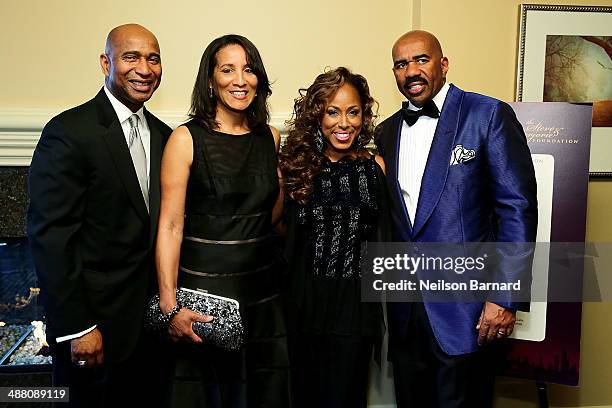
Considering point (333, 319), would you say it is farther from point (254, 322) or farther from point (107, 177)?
point (107, 177)

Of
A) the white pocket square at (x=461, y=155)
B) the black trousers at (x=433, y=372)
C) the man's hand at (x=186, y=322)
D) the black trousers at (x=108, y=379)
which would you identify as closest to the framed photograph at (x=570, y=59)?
the white pocket square at (x=461, y=155)

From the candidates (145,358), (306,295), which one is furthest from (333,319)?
(145,358)

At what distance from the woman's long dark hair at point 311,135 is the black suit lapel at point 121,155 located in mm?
587

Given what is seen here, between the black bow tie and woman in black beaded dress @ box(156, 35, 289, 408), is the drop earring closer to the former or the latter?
woman in black beaded dress @ box(156, 35, 289, 408)

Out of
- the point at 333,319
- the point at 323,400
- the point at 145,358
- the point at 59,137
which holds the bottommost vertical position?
the point at 323,400

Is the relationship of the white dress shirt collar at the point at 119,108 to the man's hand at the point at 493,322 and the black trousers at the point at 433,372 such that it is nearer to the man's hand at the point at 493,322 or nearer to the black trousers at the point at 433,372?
the black trousers at the point at 433,372

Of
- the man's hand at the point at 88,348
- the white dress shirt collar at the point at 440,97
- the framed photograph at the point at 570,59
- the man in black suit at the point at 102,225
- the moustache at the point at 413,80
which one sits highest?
the framed photograph at the point at 570,59

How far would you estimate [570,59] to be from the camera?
3074mm

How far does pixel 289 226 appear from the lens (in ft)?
7.67

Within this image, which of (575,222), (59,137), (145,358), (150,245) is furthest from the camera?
(575,222)

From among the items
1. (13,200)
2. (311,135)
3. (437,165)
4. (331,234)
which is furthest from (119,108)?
(437,165)

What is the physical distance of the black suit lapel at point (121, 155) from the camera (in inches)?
77.9

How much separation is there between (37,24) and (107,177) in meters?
1.26

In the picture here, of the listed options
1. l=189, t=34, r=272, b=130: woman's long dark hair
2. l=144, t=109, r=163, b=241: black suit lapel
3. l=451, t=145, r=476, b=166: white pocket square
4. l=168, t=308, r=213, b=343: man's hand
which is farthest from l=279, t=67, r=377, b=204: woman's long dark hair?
l=168, t=308, r=213, b=343: man's hand
